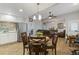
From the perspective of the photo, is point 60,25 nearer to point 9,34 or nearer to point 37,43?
point 37,43

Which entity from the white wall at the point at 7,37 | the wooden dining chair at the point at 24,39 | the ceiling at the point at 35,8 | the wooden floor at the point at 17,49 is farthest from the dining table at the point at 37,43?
the ceiling at the point at 35,8

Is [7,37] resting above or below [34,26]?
below

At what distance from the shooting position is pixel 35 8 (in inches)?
107

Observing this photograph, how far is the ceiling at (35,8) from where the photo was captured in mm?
2612

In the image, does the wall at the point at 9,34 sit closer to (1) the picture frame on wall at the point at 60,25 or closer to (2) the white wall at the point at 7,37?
(2) the white wall at the point at 7,37

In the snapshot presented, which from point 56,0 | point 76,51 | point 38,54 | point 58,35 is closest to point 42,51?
point 38,54

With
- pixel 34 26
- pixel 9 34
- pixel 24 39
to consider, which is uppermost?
pixel 34 26

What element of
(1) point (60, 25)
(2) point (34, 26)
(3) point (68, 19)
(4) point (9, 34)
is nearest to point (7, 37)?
(4) point (9, 34)

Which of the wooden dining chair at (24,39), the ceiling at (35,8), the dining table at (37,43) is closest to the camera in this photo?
the ceiling at (35,8)

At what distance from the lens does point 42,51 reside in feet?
9.40

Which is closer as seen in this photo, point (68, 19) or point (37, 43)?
point (68, 19)

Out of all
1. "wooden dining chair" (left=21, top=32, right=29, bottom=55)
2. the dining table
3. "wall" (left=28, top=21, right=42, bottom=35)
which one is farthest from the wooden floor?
"wall" (left=28, top=21, right=42, bottom=35)

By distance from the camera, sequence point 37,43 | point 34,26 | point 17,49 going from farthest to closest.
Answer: point 37,43
point 34,26
point 17,49
